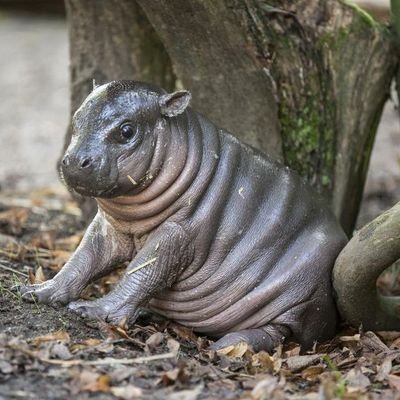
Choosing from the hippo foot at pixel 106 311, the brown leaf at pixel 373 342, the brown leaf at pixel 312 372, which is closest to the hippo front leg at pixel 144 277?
the hippo foot at pixel 106 311

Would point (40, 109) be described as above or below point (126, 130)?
below

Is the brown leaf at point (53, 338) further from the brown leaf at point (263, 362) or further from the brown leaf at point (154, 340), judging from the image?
the brown leaf at point (263, 362)

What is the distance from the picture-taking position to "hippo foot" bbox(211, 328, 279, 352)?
5.05 m

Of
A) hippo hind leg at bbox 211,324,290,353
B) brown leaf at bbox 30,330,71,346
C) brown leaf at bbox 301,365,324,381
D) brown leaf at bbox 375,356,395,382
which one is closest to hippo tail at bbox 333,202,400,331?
hippo hind leg at bbox 211,324,290,353

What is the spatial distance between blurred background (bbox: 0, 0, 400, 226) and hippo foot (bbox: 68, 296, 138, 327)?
3.09 m

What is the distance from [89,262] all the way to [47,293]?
301 mm

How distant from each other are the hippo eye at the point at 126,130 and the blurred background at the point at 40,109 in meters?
2.84

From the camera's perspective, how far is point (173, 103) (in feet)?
16.5

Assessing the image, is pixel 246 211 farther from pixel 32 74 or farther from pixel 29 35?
pixel 29 35

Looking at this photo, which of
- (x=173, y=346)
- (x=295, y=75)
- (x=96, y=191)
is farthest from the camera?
(x=295, y=75)

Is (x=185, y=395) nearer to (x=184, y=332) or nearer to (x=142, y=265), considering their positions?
(x=142, y=265)

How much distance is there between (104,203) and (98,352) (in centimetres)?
99

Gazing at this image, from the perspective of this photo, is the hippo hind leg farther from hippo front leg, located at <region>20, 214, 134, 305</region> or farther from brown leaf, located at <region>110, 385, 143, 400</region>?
brown leaf, located at <region>110, 385, 143, 400</region>

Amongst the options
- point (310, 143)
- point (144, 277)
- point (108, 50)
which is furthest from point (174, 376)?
point (108, 50)
